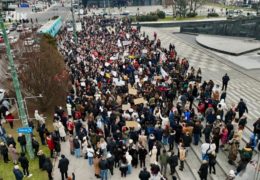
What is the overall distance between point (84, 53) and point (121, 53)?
11.8ft

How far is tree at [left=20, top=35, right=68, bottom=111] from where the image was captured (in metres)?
18.6

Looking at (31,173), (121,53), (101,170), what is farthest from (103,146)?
(121,53)

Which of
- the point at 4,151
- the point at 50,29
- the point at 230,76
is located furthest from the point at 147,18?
the point at 4,151

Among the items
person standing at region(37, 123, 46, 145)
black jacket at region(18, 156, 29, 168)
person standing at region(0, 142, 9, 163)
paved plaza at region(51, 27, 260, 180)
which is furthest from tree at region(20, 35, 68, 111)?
black jacket at region(18, 156, 29, 168)

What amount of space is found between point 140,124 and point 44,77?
727cm

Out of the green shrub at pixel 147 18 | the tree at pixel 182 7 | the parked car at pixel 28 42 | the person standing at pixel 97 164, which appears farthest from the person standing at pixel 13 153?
the tree at pixel 182 7

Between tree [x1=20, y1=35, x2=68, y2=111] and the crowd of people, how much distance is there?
1174mm

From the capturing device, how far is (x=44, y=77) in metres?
18.7

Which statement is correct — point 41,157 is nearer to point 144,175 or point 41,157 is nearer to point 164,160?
point 144,175

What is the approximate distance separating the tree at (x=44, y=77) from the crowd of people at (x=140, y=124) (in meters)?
1.17

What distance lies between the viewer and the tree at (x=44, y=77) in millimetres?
18578

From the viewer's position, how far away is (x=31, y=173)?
1395cm

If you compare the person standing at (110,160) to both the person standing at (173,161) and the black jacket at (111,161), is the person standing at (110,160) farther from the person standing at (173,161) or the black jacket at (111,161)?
the person standing at (173,161)

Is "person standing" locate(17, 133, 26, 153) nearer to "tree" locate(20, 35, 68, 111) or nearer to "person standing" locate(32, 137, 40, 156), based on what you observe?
"person standing" locate(32, 137, 40, 156)
